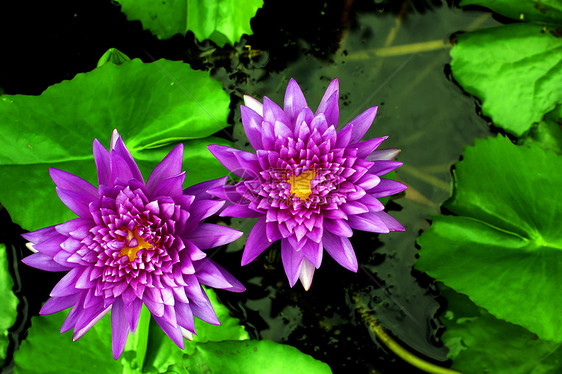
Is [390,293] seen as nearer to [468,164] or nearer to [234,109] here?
[468,164]

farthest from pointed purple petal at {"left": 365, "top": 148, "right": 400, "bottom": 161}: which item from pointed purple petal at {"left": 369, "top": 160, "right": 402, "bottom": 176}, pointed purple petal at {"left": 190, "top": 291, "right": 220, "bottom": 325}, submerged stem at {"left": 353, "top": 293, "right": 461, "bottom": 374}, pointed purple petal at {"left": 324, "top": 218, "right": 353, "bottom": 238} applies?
submerged stem at {"left": 353, "top": 293, "right": 461, "bottom": 374}

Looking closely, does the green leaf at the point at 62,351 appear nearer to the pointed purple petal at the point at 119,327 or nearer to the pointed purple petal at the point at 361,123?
the pointed purple petal at the point at 119,327

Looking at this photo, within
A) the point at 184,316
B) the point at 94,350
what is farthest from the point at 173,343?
the point at 184,316

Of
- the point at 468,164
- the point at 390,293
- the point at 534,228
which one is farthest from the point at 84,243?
the point at 534,228

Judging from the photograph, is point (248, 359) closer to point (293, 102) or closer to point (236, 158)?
point (236, 158)

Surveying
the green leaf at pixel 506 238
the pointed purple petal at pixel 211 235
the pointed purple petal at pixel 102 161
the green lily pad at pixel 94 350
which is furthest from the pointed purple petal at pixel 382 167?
the green lily pad at pixel 94 350
